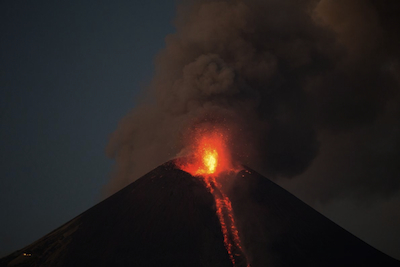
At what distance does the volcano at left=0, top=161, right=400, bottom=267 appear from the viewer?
26.9 metres

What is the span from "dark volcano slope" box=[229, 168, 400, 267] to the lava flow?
0.64m

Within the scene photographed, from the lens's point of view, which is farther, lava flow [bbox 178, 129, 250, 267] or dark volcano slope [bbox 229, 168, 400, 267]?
lava flow [bbox 178, 129, 250, 267]

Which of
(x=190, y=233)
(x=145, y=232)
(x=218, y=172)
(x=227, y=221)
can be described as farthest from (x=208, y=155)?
(x=145, y=232)

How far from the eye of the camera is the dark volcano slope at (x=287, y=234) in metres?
27.5

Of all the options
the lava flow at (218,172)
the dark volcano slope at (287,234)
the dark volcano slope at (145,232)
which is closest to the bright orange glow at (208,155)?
the lava flow at (218,172)

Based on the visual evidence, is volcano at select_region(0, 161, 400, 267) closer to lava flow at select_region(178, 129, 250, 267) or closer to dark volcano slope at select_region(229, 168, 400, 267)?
dark volcano slope at select_region(229, 168, 400, 267)

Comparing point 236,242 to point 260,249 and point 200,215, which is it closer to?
point 260,249

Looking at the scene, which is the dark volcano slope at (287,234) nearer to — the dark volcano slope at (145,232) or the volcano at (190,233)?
the volcano at (190,233)

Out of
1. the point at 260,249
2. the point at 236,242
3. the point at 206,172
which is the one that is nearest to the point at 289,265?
the point at 260,249

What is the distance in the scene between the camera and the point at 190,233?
2827cm

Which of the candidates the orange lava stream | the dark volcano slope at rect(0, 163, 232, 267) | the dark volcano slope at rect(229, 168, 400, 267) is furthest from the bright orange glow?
the dark volcano slope at rect(229, 168, 400, 267)

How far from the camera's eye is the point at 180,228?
94.4 ft

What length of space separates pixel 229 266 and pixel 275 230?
5.73 m

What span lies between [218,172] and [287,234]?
361 inches
